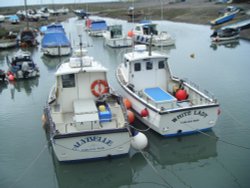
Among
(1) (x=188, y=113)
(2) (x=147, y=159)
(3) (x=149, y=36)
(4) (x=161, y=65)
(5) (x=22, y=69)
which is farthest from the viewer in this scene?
(3) (x=149, y=36)

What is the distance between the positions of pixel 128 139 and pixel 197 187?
2607 millimetres

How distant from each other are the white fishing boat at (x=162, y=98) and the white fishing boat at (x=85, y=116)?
1.24 metres

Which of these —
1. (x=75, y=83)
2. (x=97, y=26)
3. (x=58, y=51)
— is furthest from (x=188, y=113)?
(x=97, y=26)

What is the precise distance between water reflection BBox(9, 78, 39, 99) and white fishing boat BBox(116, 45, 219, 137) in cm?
784

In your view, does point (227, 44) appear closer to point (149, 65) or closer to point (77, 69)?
point (149, 65)

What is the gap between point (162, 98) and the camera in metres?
12.9

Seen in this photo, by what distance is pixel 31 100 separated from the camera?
744 inches

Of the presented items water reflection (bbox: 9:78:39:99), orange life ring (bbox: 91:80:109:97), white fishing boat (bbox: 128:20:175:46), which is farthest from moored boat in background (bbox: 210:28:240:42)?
orange life ring (bbox: 91:80:109:97)

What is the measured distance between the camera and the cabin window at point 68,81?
12.4 meters

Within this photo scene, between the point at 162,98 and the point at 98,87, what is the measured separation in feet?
8.54

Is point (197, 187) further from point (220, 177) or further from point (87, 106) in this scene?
point (87, 106)

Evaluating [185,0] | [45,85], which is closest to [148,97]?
[45,85]

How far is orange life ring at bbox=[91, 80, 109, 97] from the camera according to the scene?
12641 mm

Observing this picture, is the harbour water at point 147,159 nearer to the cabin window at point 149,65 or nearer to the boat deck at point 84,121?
the boat deck at point 84,121
